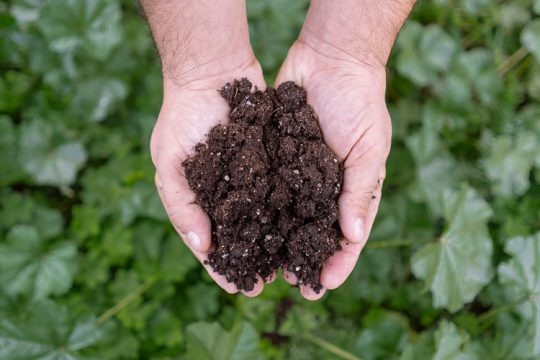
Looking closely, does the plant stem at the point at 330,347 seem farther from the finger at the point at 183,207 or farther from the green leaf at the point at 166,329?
the finger at the point at 183,207

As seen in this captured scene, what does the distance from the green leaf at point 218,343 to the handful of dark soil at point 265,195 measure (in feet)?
0.86

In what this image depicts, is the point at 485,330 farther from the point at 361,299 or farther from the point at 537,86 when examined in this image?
the point at 537,86

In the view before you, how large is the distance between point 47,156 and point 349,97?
4.96 feet

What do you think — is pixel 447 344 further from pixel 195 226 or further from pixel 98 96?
pixel 98 96

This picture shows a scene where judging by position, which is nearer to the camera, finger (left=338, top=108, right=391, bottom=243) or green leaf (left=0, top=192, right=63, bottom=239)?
finger (left=338, top=108, right=391, bottom=243)

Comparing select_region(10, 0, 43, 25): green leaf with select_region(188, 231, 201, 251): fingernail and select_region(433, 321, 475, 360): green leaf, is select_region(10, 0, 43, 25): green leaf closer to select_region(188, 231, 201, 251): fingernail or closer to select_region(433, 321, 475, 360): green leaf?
select_region(188, 231, 201, 251): fingernail

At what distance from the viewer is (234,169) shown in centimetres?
152

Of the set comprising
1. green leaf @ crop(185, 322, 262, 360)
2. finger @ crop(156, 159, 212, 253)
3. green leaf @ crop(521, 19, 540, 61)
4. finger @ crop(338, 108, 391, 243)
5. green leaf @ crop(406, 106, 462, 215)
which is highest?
green leaf @ crop(521, 19, 540, 61)

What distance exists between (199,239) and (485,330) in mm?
1635

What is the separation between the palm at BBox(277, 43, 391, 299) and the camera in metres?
1.55

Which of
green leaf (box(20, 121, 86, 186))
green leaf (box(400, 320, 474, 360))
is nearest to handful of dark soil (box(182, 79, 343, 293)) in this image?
green leaf (box(400, 320, 474, 360))

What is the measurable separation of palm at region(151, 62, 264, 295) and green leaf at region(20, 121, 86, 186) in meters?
0.80

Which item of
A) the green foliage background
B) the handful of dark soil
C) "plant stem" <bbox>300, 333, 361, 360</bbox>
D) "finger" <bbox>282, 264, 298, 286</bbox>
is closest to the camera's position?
the handful of dark soil

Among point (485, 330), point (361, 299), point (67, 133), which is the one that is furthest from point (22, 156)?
point (485, 330)
